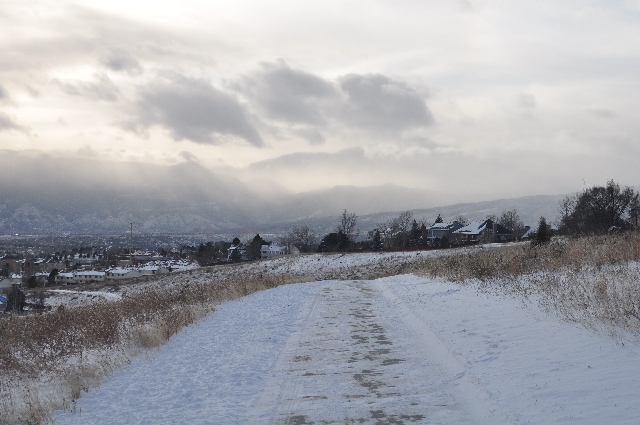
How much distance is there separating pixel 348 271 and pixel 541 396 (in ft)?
122

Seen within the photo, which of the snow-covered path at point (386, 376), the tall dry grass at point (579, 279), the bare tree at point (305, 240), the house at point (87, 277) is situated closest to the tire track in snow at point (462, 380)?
the snow-covered path at point (386, 376)

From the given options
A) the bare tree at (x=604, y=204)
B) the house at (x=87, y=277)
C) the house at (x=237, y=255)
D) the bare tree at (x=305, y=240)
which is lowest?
the house at (x=87, y=277)

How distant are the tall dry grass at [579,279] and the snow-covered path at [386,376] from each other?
504mm

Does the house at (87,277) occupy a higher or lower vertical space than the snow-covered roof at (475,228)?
lower

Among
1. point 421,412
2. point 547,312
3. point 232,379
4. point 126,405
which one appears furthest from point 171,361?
point 547,312

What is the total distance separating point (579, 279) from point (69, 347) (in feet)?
37.7

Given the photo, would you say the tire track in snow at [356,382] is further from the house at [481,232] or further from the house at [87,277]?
the house at [87,277]

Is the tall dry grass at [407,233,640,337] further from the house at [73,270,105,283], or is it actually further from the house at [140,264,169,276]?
the house at [73,270,105,283]

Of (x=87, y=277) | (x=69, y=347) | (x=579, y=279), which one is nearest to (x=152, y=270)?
(x=87, y=277)

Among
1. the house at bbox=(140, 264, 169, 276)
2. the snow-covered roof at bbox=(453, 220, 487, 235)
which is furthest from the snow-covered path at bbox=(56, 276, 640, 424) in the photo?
the snow-covered roof at bbox=(453, 220, 487, 235)

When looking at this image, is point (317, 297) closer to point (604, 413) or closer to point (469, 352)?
point (469, 352)

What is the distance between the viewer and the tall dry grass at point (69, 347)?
657cm

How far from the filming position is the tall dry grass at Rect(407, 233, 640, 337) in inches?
327

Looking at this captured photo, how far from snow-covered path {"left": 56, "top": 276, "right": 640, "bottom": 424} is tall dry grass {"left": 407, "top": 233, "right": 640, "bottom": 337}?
0.50m
